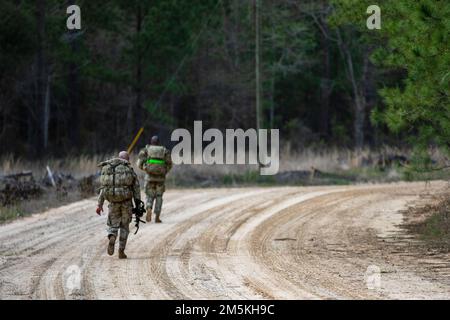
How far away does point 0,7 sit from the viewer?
30047 mm

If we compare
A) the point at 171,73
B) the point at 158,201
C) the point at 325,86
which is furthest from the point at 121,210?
the point at 325,86

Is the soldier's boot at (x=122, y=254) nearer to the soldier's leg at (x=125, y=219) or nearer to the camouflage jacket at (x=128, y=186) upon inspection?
the soldier's leg at (x=125, y=219)

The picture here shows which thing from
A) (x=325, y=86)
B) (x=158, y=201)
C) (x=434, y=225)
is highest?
(x=325, y=86)

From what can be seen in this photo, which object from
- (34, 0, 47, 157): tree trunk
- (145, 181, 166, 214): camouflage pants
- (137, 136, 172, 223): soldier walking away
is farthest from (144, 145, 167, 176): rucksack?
(34, 0, 47, 157): tree trunk

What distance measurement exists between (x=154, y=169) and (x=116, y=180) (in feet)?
14.1

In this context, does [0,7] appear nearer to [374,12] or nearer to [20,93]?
[20,93]

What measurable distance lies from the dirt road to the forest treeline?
34.3 ft

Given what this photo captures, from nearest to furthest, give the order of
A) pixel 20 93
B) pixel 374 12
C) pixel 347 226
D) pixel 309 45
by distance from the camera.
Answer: pixel 374 12
pixel 347 226
pixel 20 93
pixel 309 45

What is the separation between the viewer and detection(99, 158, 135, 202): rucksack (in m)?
12.4

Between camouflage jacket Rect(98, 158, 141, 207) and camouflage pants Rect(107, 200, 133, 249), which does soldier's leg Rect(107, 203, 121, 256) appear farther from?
camouflage jacket Rect(98, 158, 141, 207)

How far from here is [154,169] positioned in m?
16.7
